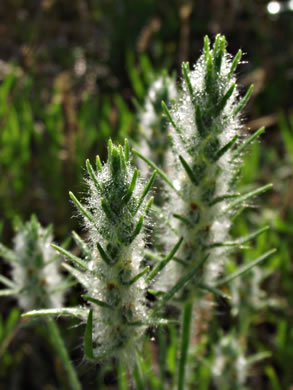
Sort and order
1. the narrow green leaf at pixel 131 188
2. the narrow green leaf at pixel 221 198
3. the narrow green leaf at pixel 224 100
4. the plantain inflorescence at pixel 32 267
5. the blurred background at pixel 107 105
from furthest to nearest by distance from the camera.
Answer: the blurred background at pixel 107 105
the plantain inflorescence at pixel 32 267
the narrow green leaf at pixel 221 198
the narrow green leaf at pixel 224 100
the narrow green leaf at pixel 131 188

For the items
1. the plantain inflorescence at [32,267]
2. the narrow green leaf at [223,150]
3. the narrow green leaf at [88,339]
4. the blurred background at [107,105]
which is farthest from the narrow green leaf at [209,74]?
the blurred background at [107,105]

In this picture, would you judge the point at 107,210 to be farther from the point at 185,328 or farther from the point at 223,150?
the point at 185,328

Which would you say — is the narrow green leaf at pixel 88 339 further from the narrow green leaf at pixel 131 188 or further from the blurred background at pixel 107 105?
the blurred background at pixel 107 105

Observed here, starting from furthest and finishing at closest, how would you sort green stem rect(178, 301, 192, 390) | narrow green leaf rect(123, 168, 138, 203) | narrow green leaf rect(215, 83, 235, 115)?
green stem rect(178, 301, 192, 390), narrow green leaf rect(215, 83, 235, 115), narrow green leaf rect(123, 168, 138, 203)

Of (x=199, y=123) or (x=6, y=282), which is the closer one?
(x=199, y=123)

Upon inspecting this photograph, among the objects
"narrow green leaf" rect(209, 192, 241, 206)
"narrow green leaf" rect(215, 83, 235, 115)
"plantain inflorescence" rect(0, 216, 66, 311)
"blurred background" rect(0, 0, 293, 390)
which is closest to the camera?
"narrow green leaf" rect(215, 83, 235, 115)

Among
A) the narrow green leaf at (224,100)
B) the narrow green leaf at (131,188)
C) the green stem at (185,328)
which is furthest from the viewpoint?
the green stem at (185,328)

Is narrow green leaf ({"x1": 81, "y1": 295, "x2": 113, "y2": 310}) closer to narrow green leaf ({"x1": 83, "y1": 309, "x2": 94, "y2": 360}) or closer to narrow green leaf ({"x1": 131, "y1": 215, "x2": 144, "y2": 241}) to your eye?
narrow green leaf ({"x1": 83, "y1": 309, "x2": 94, "y2": 360})

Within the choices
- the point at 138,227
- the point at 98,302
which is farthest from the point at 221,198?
the point at 98,302

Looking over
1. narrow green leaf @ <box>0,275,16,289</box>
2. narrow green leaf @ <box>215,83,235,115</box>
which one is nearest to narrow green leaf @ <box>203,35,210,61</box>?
narrow green leaf @ <box>215,83,235,115</box>
